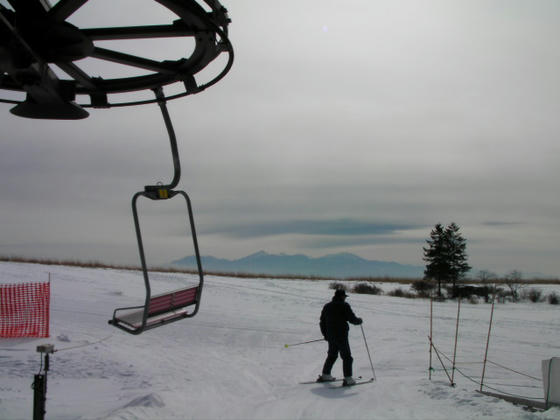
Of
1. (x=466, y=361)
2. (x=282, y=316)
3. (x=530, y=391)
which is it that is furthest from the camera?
(x=282, y=316)

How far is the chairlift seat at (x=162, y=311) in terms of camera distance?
12.8 ft

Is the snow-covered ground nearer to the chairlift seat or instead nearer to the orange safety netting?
the orange safety netting

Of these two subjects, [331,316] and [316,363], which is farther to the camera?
[316,363]

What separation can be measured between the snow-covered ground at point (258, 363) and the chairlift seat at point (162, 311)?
10.4 ft

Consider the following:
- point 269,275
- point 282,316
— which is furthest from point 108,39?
point 269,275

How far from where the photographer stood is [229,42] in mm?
3412

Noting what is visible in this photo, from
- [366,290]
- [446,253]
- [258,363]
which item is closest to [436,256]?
[446,253]

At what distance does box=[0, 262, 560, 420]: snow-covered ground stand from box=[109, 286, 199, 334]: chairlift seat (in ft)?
10.4

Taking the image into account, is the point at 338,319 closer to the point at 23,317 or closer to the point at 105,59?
the point at 105,59

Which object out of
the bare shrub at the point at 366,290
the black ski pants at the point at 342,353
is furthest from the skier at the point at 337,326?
the bare shrub at the point at 366,290

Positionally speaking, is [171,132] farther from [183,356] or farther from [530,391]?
[183,356]

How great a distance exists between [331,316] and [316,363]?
105 inches

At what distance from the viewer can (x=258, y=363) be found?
10.8 meters

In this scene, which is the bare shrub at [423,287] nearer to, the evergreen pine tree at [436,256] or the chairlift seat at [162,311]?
the evergreen pine tree at [436,256]
